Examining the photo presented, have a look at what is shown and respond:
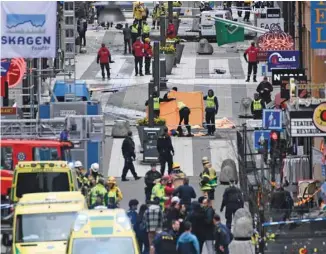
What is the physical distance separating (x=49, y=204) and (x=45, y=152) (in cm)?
867

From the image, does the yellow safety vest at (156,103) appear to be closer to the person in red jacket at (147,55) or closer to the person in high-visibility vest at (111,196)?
the person in high-visibility vest at (111,196)

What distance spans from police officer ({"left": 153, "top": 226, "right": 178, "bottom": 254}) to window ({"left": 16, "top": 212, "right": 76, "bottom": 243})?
150 cm

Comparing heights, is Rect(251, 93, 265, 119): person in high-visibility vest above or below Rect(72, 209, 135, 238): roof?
above

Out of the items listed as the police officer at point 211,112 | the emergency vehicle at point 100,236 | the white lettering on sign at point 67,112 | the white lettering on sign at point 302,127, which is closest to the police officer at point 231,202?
the white lettering on sign at point 302,127

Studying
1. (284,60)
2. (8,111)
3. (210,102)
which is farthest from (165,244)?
(210,102)

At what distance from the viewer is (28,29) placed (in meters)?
34.9

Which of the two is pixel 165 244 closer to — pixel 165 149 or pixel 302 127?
pixel 302 127

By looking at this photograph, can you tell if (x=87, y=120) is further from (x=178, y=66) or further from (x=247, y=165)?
(x=178, y=66)

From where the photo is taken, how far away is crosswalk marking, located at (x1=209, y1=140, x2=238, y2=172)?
130 ft

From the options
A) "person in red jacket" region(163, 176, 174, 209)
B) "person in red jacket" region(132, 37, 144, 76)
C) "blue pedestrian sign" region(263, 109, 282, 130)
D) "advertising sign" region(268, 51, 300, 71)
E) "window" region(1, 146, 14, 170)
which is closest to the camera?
"person in red jacket" region(163, 176, 174, 209)

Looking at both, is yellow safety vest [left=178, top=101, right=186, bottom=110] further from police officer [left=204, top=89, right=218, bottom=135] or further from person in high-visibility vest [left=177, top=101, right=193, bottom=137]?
police officer [left=204, top=89, right=218, bottom=135]

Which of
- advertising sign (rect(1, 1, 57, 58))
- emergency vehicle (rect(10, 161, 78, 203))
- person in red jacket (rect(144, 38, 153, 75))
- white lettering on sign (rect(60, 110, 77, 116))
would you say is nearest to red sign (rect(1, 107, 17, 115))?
white lettering on sign (rect(60, 110, 77, 116))

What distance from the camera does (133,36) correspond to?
65.1 meters

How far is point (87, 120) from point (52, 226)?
10.6 meters
